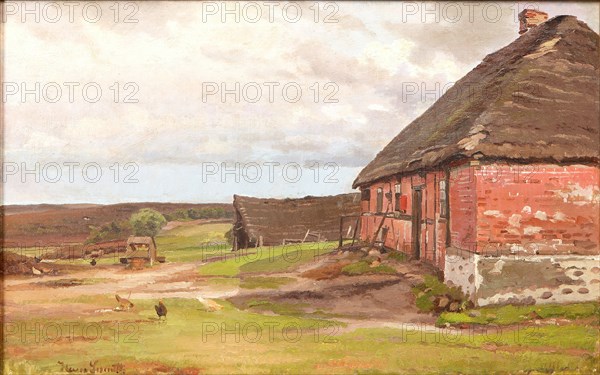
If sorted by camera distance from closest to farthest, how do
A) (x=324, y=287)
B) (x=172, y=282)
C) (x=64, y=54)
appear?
1. (x=64, y=54)
2. (x=172, y=282)
3. (x=324, y=287)

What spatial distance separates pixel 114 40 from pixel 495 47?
242 inches

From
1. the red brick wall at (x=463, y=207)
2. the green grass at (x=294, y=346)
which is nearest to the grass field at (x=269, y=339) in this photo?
the green grass at (x=294, y=346)

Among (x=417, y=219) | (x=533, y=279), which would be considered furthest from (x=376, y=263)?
(x=533, y=279)

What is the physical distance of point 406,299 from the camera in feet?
33.5

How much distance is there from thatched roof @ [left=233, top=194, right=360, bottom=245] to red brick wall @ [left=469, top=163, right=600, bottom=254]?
11143 mm

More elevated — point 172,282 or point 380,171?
point 380,171

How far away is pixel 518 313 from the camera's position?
9.01 m

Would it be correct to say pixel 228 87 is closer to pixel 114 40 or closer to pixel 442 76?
pixel 114 40

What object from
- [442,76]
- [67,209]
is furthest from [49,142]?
[442,76]

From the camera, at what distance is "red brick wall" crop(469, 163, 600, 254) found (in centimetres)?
951

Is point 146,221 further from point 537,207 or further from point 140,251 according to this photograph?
point 537,207

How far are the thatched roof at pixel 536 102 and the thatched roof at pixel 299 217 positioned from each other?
10.4 metres

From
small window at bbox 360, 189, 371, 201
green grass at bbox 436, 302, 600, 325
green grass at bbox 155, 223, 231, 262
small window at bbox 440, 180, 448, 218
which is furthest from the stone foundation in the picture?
small window at bbox 360, 189, 371, 201
